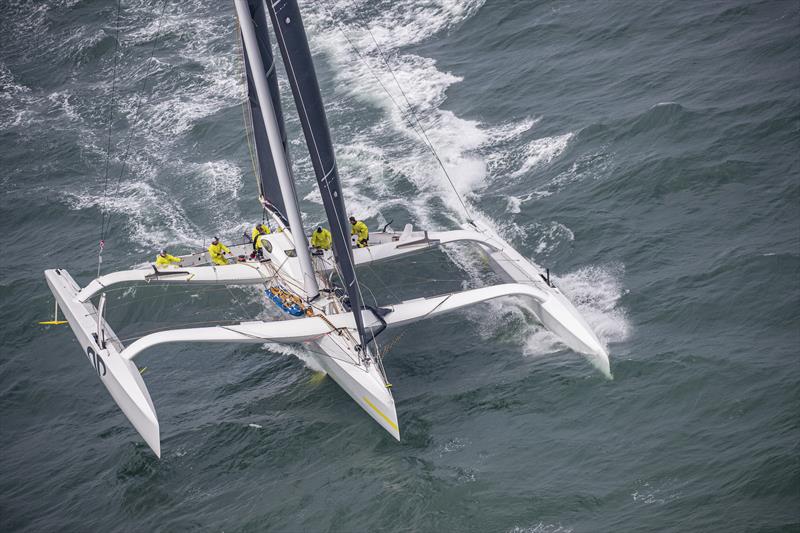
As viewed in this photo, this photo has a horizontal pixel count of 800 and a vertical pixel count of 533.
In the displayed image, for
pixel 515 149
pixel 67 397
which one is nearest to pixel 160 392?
pixel 67 397

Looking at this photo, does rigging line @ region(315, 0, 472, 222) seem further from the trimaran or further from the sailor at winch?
the sailor at winch

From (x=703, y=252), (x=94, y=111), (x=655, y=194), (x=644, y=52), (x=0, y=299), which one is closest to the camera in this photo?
(x=703, y=252)

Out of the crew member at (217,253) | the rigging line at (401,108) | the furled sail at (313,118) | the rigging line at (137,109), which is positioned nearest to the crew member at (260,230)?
the crew member at (217,253)

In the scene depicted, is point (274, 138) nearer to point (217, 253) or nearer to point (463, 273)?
point (217, 253)

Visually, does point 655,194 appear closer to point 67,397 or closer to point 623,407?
point 623,407

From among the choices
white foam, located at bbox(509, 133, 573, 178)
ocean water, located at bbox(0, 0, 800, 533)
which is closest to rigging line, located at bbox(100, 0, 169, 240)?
ocean water, located at bbox(0, 0, 800, 533)

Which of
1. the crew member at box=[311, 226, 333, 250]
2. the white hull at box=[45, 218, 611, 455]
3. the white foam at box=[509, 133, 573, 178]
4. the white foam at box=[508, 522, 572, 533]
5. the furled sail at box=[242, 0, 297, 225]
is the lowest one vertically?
the white foam at box=[509, 133, 573, 178]
